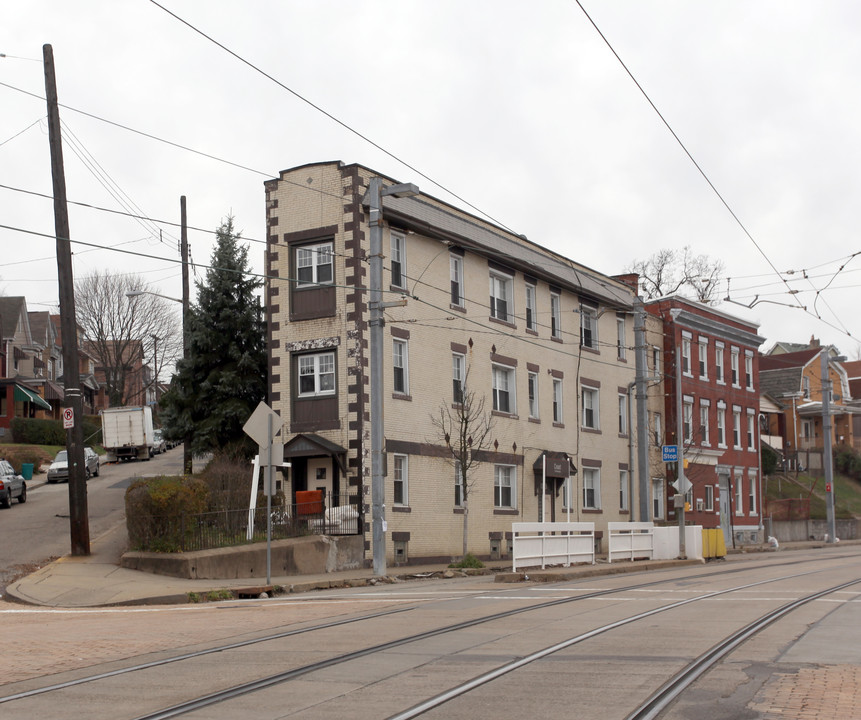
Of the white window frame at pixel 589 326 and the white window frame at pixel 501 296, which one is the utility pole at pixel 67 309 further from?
the white window frame at pixel 589 326

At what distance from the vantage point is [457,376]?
3438 cm

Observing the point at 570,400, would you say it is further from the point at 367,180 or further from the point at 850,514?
the point at 850,514

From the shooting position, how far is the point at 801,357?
3327 inches

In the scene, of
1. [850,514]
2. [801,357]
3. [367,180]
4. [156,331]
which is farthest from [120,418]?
[801,357]

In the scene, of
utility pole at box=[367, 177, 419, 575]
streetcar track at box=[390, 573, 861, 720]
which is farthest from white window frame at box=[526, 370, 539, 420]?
streetcar track at box=[390, 573, 861, 720]

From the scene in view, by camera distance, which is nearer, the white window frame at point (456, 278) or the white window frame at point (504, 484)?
the white window frame at point (456, 278)

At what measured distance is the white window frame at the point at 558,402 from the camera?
39969mm

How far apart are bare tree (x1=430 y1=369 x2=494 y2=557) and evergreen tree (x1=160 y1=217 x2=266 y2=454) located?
6.72m

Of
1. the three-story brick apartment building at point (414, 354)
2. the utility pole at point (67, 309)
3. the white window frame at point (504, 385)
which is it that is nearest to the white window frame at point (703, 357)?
the three-story brick apartment building at point (414, 354)

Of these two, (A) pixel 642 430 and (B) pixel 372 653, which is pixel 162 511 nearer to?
(B) pixel 372 653

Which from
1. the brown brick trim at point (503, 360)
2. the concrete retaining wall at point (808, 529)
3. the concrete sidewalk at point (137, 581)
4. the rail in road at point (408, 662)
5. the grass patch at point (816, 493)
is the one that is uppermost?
the brown brick trim at point (503, 360)

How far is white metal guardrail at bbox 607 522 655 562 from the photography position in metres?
31.3

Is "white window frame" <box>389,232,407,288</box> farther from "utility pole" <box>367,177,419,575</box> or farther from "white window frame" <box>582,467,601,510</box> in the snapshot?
"white window frame" <box>582,467,601,510</box>

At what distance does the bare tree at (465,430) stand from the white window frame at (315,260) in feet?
17.9
